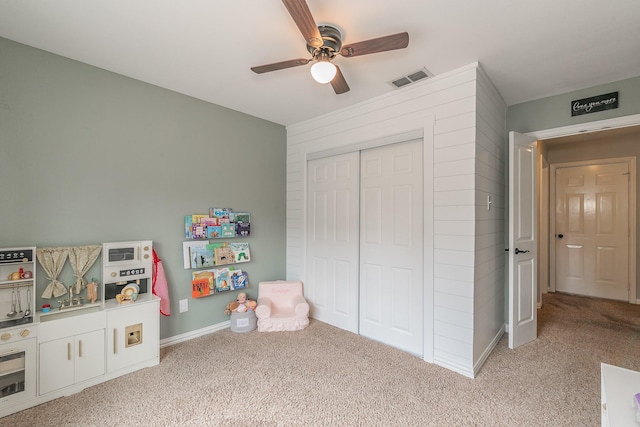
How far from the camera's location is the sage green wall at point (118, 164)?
211 cm

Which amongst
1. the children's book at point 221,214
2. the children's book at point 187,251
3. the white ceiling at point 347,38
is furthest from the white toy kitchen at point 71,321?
the white ceiling at point 347,38

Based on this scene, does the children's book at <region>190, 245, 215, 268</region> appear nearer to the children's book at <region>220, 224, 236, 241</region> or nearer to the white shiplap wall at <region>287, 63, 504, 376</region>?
the children's book at <region>220, 224, 236, 241</region>

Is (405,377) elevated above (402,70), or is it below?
below

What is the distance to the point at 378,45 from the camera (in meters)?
1.67

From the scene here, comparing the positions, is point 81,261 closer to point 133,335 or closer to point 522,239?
point 133,335

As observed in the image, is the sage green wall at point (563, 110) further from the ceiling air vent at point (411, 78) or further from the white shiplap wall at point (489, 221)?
the ceiling air vent at point (411, 78)

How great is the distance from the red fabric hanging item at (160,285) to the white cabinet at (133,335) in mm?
197

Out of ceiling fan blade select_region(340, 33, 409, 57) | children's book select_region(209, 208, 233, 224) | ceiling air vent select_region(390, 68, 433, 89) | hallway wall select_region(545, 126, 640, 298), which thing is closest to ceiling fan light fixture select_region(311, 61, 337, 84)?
Result: ceiling fan blade select_region(340, 33, 409, 57)

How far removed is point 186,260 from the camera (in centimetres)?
294

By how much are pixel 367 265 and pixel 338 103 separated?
1778mm

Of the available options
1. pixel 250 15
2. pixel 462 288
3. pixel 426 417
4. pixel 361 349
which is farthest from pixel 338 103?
pixel 426 417

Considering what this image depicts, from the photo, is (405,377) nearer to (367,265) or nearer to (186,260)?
(367,265)

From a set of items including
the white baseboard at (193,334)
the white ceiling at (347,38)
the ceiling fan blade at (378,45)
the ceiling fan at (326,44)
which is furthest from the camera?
the white baseboard at (193,334)

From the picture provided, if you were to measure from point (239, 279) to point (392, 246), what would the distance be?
177 centimetres
